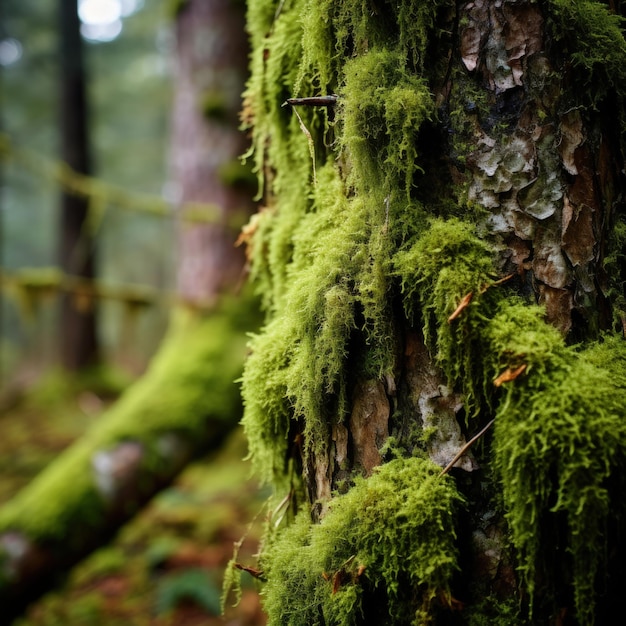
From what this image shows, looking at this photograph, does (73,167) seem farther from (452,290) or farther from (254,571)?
(452,290)

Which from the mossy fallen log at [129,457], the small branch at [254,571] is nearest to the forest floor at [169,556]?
the mossy fallen log at [129,457]

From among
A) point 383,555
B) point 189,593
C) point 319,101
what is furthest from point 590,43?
point 189,593

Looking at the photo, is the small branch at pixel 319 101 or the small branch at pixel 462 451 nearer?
the small branch at pixel 462 451

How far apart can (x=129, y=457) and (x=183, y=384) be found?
674mm

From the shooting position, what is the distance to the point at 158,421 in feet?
12.3

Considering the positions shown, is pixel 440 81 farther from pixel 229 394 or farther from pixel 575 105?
pixel 229 394

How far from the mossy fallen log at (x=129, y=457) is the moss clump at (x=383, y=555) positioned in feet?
8.58

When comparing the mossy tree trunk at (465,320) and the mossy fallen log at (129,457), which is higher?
the mossy tree trunk at (465,320)

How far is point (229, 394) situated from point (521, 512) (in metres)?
3.22

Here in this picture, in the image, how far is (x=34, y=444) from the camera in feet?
27.6

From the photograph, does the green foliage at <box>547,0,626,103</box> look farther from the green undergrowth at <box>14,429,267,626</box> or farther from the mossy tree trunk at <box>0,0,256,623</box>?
the green undergrowth at <box>14,429,267,626</box>

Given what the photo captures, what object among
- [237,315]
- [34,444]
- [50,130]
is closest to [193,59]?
[237,315]

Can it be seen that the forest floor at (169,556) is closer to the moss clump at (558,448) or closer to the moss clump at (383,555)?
the moss clump at (383,555)

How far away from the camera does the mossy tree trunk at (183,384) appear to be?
3236mm
